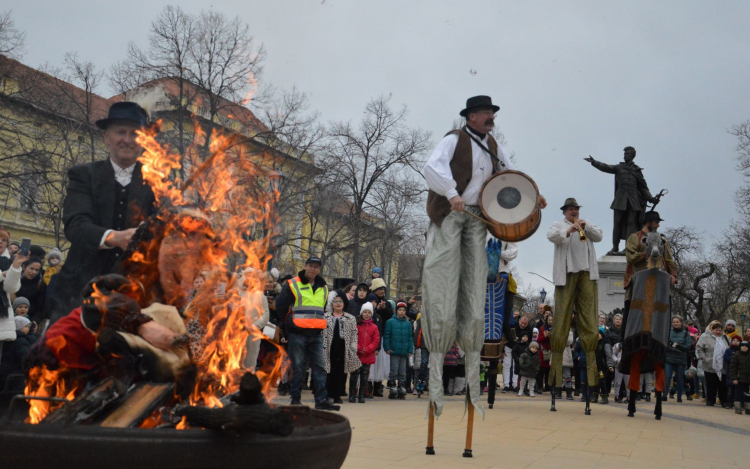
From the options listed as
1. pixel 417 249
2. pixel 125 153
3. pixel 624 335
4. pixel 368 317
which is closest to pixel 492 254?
pixel 624 335

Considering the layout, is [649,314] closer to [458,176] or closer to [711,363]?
[458,176]

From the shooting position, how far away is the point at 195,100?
87.4 ft

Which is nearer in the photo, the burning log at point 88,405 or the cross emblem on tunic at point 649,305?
the burning log at point 88,405

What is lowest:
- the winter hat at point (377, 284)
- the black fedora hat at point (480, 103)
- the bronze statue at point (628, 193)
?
the winter hat at point (377, 284)

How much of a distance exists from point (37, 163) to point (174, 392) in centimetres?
2336

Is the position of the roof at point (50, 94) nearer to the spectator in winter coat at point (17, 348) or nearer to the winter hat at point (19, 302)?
the winter hat at point (19, 302)

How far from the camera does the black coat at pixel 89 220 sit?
3383 mm

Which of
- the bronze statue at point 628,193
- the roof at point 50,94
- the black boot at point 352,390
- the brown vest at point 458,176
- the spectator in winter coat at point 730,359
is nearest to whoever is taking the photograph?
the brown vest at point 458,176

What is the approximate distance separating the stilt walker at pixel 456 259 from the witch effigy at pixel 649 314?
4.31 m

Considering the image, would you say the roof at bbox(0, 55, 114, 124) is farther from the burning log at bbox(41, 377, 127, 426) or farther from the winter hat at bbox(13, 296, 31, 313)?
the burning log at bbox(41, 377, 127, 426)

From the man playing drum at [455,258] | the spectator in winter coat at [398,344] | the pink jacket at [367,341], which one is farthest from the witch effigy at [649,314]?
the spectator in winter coat at [398,344]

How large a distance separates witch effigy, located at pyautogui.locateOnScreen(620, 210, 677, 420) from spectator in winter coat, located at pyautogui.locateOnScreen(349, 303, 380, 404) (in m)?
4.24

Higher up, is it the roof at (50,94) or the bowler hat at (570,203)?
the roof at (50,94)

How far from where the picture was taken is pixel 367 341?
11555 mm
